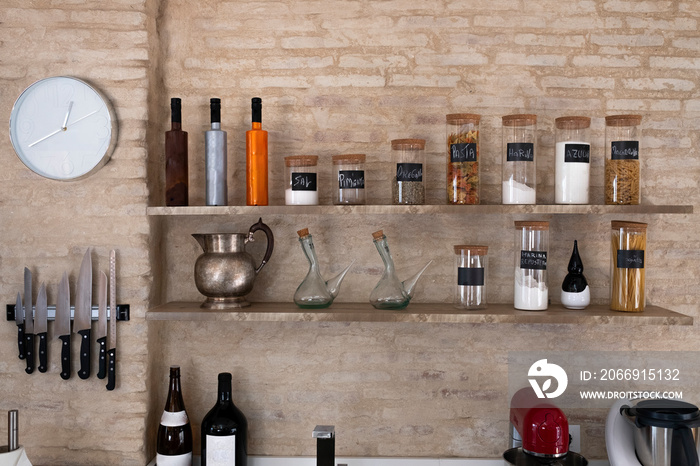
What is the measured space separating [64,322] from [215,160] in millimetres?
715

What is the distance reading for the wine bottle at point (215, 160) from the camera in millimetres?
1944

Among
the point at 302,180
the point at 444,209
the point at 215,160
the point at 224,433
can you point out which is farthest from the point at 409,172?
the point at 224,433

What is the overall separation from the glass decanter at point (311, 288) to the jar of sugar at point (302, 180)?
0.33 feet

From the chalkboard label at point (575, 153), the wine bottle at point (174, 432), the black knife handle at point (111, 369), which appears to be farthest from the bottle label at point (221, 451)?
the chalkboard label at point (575, 153)

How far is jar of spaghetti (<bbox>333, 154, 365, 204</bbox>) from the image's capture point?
6.36 ft

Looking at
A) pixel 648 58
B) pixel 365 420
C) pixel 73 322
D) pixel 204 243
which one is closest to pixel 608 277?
pixel 648 58

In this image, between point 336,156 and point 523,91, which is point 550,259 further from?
point 336,156

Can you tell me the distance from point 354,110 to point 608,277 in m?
1.07

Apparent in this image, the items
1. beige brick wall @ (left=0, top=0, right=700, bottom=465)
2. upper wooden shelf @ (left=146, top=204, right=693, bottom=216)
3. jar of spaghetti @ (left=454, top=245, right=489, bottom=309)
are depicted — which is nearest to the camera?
upper wooden shelf @ (left=146, top=204, right=693, bottom=216)

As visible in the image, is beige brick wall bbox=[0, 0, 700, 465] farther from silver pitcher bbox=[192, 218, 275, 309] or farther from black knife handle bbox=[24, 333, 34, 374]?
black knife handle bbox=[24, 333, 34, 374]

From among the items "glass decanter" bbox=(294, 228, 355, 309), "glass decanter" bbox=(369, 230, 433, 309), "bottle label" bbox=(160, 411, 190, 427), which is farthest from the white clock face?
"glass decanter" bbox=(369, 230, 433, 309)

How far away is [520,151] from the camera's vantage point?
6.22ft

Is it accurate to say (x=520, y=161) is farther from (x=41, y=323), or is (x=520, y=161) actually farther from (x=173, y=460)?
(x=41, y=323)

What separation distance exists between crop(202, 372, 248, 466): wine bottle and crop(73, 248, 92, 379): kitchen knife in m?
0.43
